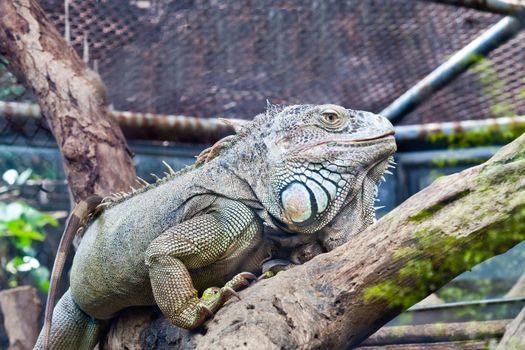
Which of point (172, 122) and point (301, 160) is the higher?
point (301, 160)

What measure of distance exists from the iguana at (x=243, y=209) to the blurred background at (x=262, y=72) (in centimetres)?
133

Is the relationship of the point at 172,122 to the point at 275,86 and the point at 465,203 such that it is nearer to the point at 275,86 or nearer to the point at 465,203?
the point at 275,86

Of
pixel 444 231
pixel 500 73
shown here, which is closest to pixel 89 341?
pixel 444 231

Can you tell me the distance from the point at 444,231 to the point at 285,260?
816mm

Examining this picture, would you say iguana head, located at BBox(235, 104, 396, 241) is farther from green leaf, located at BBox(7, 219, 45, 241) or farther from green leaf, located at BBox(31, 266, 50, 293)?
green leaf, located at BBox(31, 266, 50, 293)

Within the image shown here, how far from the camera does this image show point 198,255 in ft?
8.91

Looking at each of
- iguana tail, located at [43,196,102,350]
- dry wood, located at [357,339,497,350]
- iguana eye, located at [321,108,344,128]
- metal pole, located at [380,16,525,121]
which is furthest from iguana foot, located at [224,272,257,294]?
metal pole, located at [380,16,525,121]

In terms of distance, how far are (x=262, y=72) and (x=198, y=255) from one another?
230cm

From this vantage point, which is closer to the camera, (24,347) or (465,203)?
(465,203)

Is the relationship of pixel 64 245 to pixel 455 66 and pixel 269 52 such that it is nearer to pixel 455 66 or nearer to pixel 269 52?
pixel 269 52

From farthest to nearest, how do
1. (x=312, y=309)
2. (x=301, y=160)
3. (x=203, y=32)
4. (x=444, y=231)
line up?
(x=203, y=32) < (x=301, y=160) < (x=312, y=309) < (x=444, y=231)

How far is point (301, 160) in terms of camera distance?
282cm

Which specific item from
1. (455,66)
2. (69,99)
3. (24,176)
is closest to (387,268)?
(69,99)

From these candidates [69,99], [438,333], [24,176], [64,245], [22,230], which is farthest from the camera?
[24,176]
